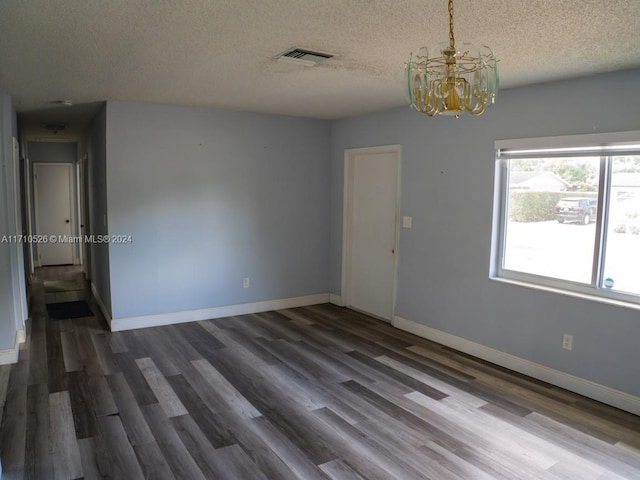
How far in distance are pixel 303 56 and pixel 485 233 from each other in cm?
229

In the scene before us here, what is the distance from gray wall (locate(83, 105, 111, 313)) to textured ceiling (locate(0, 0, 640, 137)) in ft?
3.45

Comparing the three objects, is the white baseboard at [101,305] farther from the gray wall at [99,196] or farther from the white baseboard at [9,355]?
the white baseboard at [9,355]

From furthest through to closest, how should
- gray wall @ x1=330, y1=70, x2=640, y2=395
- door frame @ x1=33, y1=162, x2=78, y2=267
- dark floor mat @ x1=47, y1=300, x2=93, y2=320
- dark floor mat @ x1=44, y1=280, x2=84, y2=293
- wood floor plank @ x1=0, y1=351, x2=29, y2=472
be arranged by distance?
door frame @ x1=33, y1=162, x2=78, y2=267 < dark floor mat @ x1=44, y1=280, x2=84, y2=293 < dark floor mat @ x1=47, y1=300, x2=93, y2=320 < gray wall @ x1=330, y1=70, x2=640, y2=395 < wood floor plank @ x1=0, y1=351, x2=29, y2=472

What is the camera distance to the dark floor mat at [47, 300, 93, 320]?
558 cm

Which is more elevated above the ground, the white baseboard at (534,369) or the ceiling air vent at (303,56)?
the ceiling air vent at (303,56)

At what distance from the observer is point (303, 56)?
3.05 m

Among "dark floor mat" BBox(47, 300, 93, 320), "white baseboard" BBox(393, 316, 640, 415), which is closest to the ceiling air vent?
"white baseboard" BBox(393, 316, 640, 415)

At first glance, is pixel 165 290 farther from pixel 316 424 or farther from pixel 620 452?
pixel 620 452

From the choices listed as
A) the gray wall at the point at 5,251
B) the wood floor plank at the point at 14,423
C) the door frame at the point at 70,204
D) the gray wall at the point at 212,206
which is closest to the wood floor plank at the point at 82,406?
the wood floor plank at the point at 14,423

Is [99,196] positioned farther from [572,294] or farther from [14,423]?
[572,294]

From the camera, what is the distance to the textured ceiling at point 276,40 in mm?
2229

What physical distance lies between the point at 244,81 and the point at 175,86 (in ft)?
2.20

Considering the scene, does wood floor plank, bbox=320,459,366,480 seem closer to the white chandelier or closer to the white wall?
the white chandelier

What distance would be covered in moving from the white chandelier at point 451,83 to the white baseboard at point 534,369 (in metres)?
2.63
